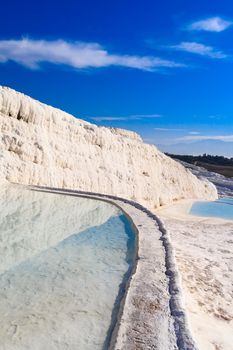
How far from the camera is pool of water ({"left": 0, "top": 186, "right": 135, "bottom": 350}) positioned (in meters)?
3.17

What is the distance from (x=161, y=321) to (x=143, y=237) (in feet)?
9.38

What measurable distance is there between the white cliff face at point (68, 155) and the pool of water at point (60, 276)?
15.1ft

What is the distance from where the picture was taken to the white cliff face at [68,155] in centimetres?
1242

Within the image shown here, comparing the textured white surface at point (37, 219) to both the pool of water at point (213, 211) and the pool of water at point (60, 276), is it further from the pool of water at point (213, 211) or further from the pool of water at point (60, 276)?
the pool of water at point (213, 211)

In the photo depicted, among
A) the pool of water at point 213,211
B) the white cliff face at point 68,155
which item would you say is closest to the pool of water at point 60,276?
the white cliff face at point 68,155

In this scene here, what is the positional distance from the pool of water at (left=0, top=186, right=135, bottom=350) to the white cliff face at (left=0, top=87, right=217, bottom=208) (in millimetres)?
4591

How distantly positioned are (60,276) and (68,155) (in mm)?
10189

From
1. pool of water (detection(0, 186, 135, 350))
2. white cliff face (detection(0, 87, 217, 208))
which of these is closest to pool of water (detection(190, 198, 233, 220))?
white cliff face (detection(0, 87, 217, 208))

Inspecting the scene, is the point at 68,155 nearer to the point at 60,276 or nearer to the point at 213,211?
the point at 213,211

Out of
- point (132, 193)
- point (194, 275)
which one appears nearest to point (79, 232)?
point (194, 275)

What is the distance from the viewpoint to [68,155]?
565 inches

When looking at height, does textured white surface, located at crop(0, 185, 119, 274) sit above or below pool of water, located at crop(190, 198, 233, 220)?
above

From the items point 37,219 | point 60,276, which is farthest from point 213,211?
point 60,276

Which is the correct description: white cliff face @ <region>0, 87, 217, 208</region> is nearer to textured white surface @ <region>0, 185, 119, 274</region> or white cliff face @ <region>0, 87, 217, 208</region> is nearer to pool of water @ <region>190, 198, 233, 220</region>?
textured white surface @ <region>0, 185, 119, 274</region>
